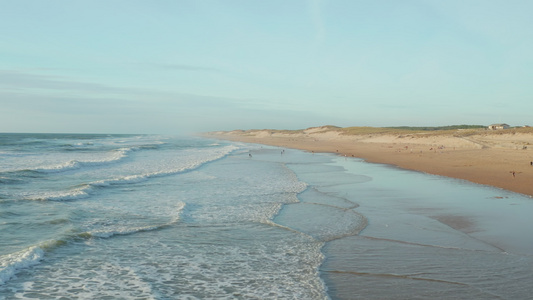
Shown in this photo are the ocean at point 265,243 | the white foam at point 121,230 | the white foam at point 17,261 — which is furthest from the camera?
the white foam at point 121,230

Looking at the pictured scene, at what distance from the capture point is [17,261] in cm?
754

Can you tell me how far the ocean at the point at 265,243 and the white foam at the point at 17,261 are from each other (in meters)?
0.03

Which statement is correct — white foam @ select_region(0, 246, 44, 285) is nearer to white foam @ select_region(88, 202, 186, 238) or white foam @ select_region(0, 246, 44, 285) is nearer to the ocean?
the ocean

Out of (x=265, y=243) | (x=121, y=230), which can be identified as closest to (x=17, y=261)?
(x=121, y=230)

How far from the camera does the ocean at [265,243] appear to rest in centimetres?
659

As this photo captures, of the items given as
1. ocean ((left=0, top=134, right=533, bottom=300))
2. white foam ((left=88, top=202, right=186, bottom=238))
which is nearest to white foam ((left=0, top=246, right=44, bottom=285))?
ocean ((left=0, top=134, right=533, bottom=300))

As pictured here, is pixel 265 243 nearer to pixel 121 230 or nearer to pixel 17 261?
pixel 121 230

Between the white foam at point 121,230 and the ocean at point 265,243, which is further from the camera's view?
the white foam at point 121,230

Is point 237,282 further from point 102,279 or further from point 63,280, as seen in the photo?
point 63,280

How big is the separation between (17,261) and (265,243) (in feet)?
17.0

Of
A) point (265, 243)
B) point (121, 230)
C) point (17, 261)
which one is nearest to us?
point (17, 261)

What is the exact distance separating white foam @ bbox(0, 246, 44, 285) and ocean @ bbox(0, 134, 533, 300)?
0.03 m

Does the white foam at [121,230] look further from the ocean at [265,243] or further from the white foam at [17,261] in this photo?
the white foam at [17,261]

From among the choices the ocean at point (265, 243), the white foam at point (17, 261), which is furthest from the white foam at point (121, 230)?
the white foam at point (17, 261)
